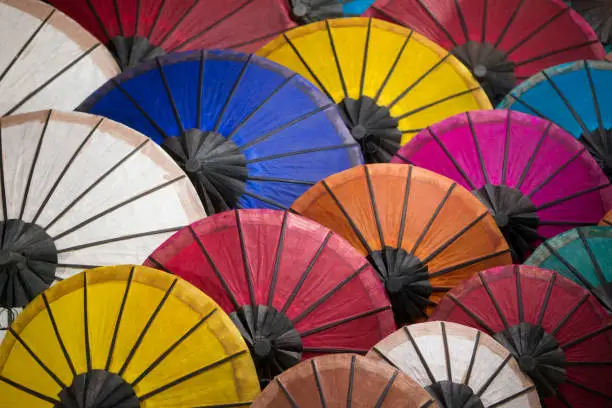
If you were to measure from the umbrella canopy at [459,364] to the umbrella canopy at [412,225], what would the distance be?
1.17 metres

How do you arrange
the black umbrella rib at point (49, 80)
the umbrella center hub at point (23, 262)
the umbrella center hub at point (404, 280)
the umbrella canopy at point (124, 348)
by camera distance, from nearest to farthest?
the umbrella canopy at point (124, 348), the umbrella center hub at point (23, 262), the umbrella center hub at point (404, 280), the black umbrella rib at point (49, 80)

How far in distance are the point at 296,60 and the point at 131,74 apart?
84.7 inches

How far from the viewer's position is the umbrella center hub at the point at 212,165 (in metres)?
11.8

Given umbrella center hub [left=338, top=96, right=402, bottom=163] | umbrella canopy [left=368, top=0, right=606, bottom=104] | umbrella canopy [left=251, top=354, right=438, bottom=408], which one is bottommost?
umbrella canopy [left=251, top=354, right=438, bottom=408]

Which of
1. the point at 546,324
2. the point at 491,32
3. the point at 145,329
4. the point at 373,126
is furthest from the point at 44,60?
the point at 546,324

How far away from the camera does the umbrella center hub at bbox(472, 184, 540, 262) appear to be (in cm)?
1243

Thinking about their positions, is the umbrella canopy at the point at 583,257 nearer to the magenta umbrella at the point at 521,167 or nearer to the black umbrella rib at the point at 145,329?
the magenta umbrella at the point at 521,167

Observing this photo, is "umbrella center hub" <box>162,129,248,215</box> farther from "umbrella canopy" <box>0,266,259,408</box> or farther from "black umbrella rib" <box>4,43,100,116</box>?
"umbrella canopy" <box>0,266,259,408</box>

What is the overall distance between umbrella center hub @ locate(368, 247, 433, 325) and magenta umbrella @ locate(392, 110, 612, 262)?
1.52 meters

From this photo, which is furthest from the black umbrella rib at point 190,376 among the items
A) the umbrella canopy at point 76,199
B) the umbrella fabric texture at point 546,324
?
the umbrella fabric texture at point 546,324

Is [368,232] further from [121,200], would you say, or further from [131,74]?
[131,74]

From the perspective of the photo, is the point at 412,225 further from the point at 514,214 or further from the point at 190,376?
the point at 190,376

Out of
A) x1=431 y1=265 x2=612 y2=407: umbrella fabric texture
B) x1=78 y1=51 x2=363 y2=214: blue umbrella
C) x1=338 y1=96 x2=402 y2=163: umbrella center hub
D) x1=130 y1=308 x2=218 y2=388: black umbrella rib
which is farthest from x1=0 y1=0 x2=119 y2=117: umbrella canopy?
x1=431 y1=265 x2=612 y2=407: umbrella fabric texture

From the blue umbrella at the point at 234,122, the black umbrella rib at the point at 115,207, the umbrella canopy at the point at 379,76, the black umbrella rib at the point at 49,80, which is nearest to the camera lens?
the black umbrella rib at the point at 115,207
